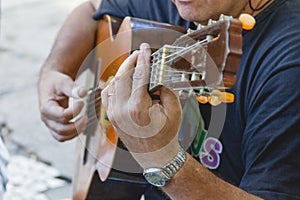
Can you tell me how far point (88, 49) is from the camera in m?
1.74

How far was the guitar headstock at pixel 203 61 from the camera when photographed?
82 cm

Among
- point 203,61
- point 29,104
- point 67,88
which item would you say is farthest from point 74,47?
point 29,104

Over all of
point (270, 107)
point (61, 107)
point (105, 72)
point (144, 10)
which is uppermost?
point (270, 107)

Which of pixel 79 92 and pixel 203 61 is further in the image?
pixel 79 92

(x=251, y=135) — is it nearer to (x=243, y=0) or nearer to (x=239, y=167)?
(x=239, y=167)

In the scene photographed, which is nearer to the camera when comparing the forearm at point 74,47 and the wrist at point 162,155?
the wrist at point 162,155

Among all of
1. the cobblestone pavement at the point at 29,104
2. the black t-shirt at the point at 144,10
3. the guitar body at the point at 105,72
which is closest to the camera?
the guitar body at the point at 105,72

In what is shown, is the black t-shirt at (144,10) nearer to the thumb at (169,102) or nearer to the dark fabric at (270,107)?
the dark fabric at (270,107)

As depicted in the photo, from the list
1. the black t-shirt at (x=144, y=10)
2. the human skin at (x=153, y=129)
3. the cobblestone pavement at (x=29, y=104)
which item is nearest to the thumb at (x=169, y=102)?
the human skin at (x=153, y=129)

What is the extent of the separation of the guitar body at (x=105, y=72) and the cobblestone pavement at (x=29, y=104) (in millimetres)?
558

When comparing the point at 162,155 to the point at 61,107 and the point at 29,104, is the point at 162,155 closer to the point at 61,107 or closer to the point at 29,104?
the point at 61,107

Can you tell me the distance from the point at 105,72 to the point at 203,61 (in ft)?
2.16

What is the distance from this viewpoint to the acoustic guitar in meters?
0.83

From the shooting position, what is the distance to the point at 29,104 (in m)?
2.95
